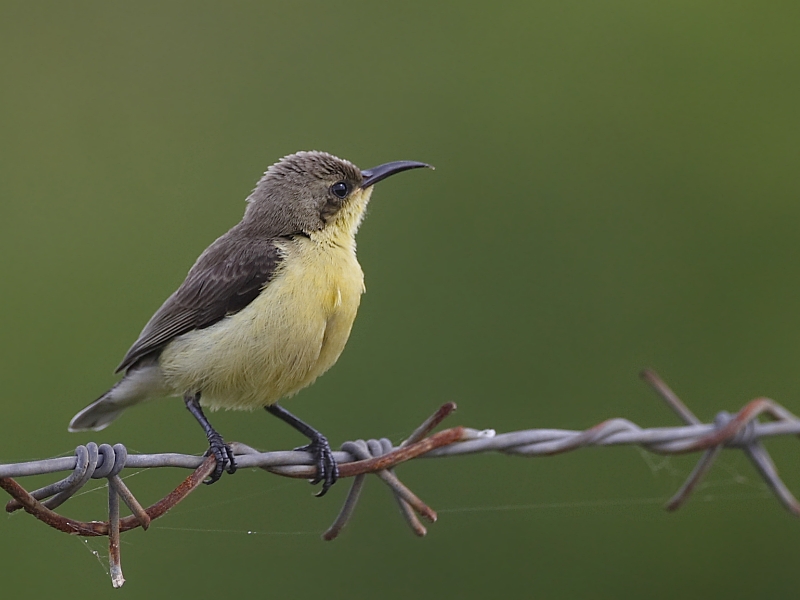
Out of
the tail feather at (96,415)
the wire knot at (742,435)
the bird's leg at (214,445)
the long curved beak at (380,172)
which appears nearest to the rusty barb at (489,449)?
the wire knot at (742,435)

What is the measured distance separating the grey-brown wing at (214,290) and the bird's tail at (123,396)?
0.07 m

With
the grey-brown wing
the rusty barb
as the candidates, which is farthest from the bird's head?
the rusty barb

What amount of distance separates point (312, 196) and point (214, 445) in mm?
1328

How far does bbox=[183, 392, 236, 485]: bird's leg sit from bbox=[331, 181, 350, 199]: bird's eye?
112 cm

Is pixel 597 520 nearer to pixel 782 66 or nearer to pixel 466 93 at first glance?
pixel 466 93

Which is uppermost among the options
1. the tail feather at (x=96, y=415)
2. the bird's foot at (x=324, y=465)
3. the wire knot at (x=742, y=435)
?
the wire knot at (x=742, y=435)

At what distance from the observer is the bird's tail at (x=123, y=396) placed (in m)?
4.29

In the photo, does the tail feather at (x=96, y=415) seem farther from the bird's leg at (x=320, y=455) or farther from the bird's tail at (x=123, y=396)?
the bird's leg at (x=320, y=455)

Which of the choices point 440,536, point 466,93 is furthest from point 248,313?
point 466,93

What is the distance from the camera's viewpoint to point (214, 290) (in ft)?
13.4

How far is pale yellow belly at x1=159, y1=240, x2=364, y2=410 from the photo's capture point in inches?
151

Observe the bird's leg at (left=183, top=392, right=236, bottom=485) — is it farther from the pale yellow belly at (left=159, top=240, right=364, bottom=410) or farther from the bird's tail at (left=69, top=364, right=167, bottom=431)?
the bird's tail at (left=69, top=364, right=167, bottom=431)

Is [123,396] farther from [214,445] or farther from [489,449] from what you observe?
[489,449]

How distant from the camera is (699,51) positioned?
24.0ft
